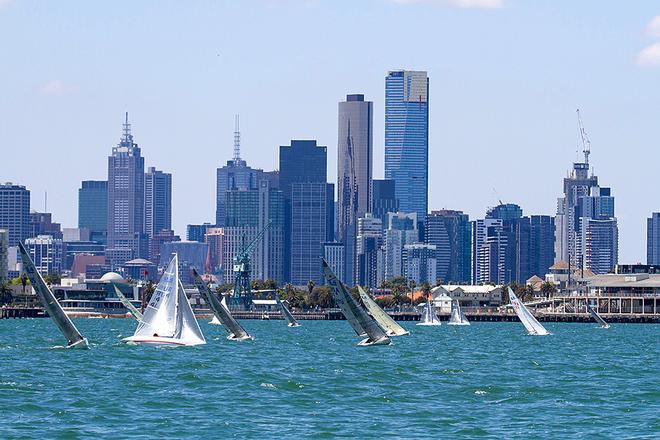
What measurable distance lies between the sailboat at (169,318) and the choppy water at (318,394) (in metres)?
1.16

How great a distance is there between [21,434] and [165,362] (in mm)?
34522

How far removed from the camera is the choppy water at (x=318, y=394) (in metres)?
54.7

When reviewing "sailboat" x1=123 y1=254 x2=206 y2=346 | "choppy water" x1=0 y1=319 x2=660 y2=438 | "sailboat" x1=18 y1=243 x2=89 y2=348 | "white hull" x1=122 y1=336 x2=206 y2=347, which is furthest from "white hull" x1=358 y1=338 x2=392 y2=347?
"sailboat" x1=18 y1=243 x2=89 y2=348

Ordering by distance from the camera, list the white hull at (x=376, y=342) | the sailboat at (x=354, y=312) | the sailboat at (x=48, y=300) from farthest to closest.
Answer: the white hull at (x=376, y=342)
the sailboat at (x=354, y=312)
the sailboat at (x=48, y=300)

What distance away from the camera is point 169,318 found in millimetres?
99312

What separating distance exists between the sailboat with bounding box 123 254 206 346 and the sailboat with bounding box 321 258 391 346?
890cm

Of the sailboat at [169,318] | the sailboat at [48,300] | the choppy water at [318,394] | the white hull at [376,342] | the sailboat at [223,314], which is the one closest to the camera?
the choppy water at [318,394]

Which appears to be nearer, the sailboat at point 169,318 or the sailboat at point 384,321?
the sailboat at point 169,318

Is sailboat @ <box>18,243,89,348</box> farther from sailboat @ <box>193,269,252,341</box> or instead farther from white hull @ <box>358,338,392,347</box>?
sailboat @ <box>193,269,252,341</box>

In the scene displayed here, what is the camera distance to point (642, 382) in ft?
257

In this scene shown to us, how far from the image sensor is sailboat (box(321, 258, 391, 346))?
349ft

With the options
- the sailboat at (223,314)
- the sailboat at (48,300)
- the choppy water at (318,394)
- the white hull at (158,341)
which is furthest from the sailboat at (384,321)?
the sailboat at (48,300)

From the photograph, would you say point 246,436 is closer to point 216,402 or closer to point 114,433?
point 114,433

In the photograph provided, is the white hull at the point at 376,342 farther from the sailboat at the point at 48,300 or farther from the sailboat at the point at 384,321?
the sailboat at the point at 48,300
